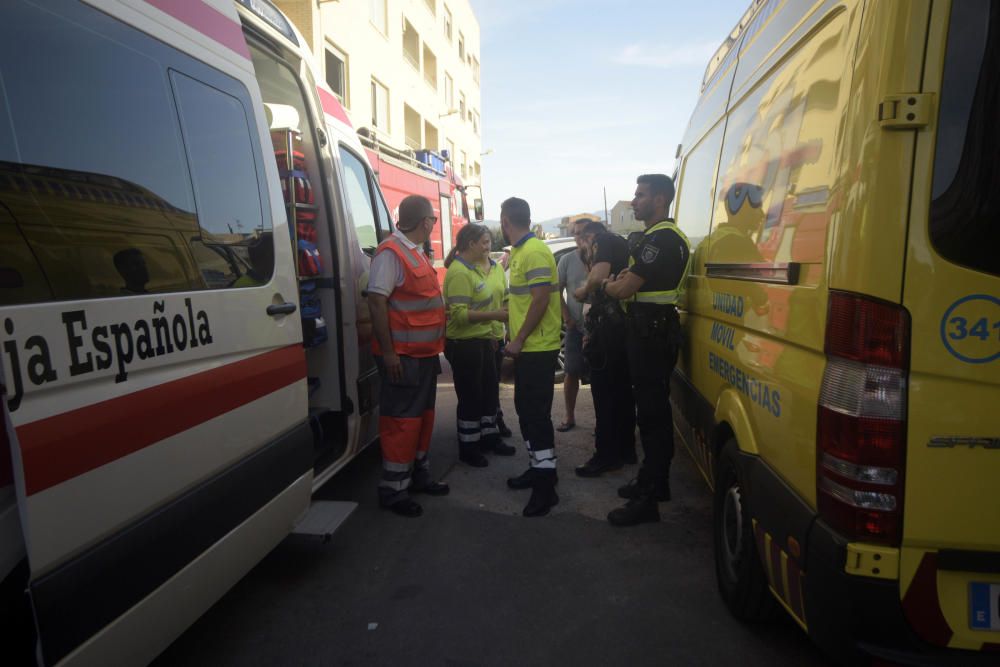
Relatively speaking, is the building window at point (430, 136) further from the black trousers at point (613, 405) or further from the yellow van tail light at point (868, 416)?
the yellow van tail light at point (868, 416)

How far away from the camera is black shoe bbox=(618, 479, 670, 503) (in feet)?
12.1

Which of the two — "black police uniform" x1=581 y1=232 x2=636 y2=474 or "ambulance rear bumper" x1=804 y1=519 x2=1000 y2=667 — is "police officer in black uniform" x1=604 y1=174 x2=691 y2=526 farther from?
"ambulance rear bumper" x1=804 y1=519 x2=1000 y2=667

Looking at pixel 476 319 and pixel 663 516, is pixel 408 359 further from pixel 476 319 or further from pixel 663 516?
pixel 663 516

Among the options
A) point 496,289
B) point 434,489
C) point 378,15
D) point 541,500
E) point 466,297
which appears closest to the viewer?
point 541,500

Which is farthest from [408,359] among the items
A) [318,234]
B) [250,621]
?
[250,621]

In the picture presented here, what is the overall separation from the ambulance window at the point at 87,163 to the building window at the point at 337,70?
43.5 feet

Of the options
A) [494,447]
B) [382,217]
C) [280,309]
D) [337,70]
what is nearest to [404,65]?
[337,70]

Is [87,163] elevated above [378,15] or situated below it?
below

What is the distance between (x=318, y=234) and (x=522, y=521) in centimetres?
196

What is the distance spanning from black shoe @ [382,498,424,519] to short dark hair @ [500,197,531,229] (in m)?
1.73

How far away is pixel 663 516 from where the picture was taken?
3762 mm

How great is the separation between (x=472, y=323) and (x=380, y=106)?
48.9ft

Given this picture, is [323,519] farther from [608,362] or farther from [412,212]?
[608,362]

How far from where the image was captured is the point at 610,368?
4.42m
